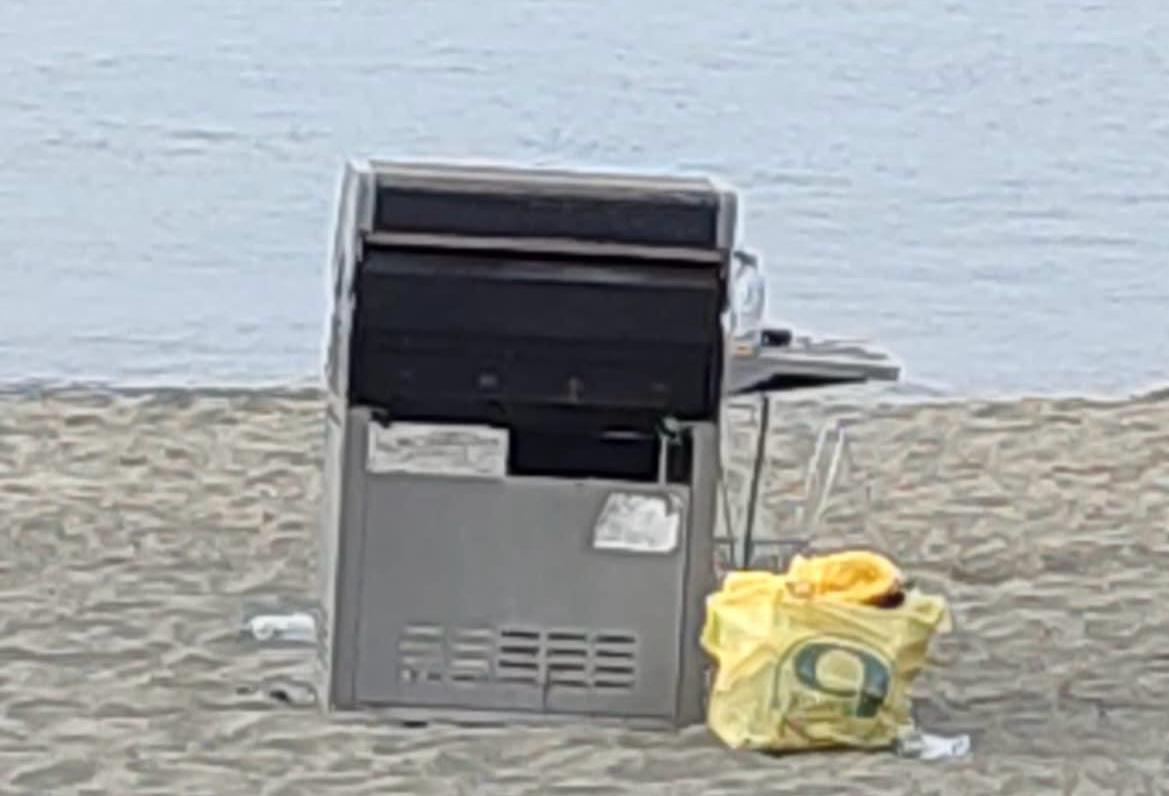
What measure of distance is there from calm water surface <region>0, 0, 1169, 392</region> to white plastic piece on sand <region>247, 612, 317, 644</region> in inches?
269

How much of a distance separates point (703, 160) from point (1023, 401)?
171 inches

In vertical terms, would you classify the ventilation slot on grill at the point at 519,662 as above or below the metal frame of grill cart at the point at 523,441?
below

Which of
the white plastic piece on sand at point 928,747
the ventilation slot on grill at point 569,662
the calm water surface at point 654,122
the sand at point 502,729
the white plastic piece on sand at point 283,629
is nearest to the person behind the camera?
the sand at point 502,729

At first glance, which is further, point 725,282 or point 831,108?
point 831,108

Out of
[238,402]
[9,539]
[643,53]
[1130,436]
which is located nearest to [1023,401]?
[1130,436]

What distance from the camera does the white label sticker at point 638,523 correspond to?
4.86m

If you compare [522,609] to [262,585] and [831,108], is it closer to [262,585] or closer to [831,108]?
[262,585]

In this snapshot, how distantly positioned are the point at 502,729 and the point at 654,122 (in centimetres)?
924

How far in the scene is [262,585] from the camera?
20.2 ft

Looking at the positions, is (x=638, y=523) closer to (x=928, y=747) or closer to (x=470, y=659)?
(x=470, y=659)

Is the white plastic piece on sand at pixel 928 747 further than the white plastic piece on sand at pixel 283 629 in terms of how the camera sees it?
No

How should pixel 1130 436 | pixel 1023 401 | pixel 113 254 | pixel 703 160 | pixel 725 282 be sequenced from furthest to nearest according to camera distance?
pixel 703 160
pixel 113 254
pixel 1023 401
pixel 1130 436
pixel 725 282

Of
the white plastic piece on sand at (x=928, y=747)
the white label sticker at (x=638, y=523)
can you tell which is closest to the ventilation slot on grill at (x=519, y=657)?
the white label sticker at (x=638, y=523)

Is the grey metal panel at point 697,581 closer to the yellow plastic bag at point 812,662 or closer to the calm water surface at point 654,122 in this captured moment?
the yellow plastic bag at point 812,662
